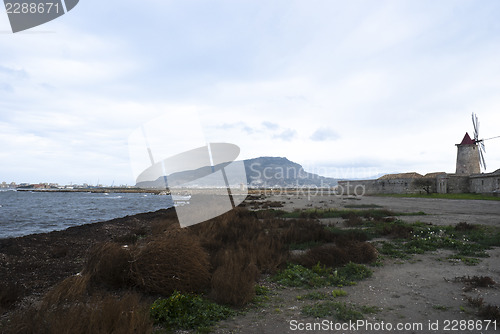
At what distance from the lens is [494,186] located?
36.9 meters

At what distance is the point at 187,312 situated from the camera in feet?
17.5

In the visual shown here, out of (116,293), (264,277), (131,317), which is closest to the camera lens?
(131,317)

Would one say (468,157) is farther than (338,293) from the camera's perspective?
Yes

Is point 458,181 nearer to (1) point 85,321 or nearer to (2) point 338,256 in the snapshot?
(2) point 338,256

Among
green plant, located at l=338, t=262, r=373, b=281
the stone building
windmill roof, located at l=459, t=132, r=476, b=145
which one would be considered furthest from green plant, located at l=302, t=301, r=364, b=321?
windmill roof, located at l=459, t=132, r=476, b=145

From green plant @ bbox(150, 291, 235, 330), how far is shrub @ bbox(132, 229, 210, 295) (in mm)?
735

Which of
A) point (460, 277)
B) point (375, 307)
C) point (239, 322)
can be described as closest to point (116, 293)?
point (239, 322)

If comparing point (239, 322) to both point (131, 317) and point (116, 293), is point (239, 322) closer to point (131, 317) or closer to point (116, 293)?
point (131, 317)

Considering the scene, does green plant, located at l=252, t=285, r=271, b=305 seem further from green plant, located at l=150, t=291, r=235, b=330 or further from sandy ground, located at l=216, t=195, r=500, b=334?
green plant, located at l=150, t=291, r=235, b=330

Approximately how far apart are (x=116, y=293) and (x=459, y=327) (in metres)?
6.68

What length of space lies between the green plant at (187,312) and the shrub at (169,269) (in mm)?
735

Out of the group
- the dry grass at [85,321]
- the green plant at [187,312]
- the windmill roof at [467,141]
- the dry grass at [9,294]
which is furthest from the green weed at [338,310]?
the windmill roof at [467,141]

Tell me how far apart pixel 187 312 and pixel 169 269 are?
1456 mm
